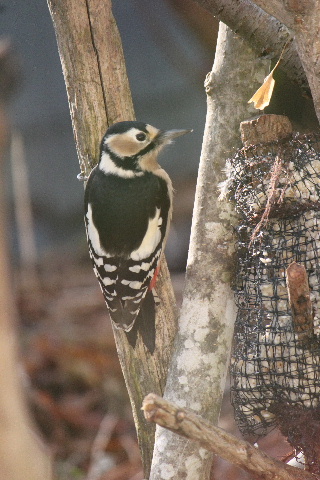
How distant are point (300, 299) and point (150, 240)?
94 centimetres

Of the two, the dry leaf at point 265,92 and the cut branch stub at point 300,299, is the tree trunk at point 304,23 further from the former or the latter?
the cut branch stub at point 300,299

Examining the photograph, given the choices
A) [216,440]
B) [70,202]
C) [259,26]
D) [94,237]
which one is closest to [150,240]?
[94,237]

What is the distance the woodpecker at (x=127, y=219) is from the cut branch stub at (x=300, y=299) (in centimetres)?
77

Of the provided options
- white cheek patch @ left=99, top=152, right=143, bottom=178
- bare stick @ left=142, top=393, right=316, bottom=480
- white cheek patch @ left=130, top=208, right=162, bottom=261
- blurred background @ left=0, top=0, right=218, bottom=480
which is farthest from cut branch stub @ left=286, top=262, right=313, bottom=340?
blurred background @ left=0, top=0, right=218, bottom=480

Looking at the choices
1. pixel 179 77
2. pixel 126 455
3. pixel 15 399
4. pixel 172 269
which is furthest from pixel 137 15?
pixel 15 399

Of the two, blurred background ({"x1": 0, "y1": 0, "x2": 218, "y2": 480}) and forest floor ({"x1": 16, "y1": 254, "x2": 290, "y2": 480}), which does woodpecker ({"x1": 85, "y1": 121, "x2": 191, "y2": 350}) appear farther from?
blurred background ({"x1": 0, "y1": 0, "x2": 218, "y2": 480})

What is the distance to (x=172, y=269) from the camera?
5.99 m

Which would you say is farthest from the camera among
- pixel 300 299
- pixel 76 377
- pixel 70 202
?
pixel 70 202

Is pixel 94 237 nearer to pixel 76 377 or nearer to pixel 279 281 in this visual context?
pixel 279 281

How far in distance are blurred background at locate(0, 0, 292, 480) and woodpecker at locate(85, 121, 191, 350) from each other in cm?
205

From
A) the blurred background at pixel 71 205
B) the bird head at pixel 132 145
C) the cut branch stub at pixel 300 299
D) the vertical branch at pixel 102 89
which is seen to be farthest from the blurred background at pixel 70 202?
the cut branch stub at pixel 300 299

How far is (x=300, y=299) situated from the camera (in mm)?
1978

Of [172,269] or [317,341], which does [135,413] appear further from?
[172,269]

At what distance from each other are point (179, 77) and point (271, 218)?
11.3 ft
